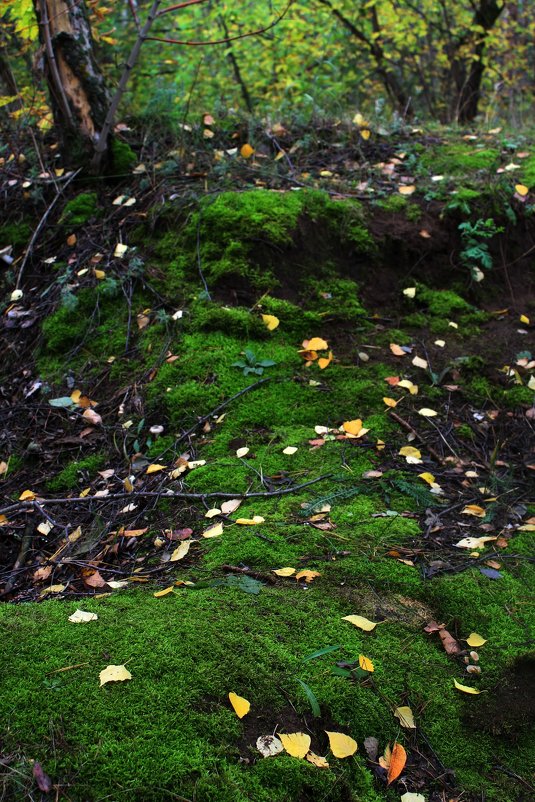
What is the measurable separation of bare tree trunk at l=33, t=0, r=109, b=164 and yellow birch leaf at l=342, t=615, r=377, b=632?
167 inches

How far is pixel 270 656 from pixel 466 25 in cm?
1107

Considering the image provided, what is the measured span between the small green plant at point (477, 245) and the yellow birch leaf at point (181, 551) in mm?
3068

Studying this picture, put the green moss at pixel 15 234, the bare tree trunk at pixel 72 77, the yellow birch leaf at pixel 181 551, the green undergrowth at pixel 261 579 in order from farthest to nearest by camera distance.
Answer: the green moss at pixel 15 234, the bare tree trunk at pixel 72 77, the yellow birch leaf at pixel 181 551, the green undergrowth at pixel 261 579

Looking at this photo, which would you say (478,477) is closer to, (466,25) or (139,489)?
(139,489)

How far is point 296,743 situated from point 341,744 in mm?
132

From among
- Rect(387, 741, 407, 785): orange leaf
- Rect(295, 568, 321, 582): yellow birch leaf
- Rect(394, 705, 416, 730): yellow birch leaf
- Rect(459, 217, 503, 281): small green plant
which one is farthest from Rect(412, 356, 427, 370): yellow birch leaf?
Rect(387, 741, 407, 785): orange leaf

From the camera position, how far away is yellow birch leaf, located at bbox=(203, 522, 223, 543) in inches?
102

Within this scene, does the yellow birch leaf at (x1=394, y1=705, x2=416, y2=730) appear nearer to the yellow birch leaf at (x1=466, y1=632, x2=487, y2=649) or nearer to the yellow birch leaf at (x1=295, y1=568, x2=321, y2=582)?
the yellow birch leaf at (x1=466, y1=632, x2=487, y2=649)

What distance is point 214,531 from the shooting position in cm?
259

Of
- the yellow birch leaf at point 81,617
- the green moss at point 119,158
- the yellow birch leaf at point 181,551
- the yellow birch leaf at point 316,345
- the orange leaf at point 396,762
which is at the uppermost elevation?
the green moss at point 119,158

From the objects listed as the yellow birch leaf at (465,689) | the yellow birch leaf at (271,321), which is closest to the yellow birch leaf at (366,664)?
the yellow birch leaf at (465,689)

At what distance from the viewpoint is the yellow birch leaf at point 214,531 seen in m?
2.58

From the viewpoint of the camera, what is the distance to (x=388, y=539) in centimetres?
254

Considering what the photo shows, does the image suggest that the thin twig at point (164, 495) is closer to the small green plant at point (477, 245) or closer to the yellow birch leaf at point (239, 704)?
the yellow birch leaf at point (239, 704)
